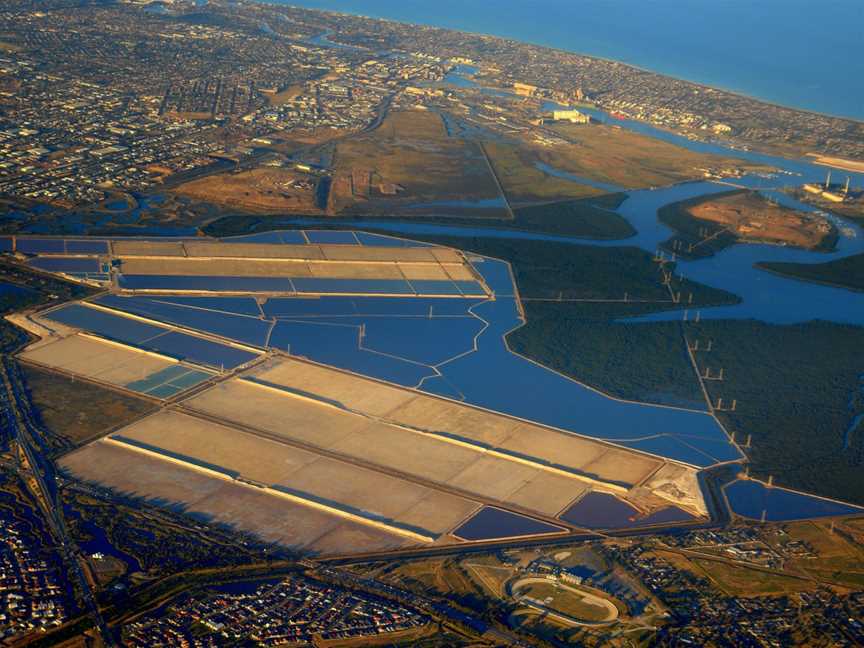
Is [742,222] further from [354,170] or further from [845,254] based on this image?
[354,170]

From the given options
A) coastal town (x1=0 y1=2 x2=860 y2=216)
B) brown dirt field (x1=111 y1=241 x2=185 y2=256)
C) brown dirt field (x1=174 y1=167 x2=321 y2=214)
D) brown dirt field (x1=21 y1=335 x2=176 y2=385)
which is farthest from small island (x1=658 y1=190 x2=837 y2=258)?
brown dirt field (x1=21 y1=335 x2=176 y2=385)

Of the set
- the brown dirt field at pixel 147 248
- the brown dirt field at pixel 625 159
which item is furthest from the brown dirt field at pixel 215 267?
the brown dirt field at pixel 625 159

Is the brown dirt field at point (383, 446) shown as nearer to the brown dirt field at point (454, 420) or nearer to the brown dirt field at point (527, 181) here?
the brown dirt field at point (454, 420)

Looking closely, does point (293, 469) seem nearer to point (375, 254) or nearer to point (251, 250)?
point (251, 250)

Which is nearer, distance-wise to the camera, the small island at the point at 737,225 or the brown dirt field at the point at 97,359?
the brown dirt field at the point at 97,359

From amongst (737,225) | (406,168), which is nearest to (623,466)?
(737,225)

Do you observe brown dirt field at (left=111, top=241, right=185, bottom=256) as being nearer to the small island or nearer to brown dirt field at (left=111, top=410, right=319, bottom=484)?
brown dirt field at (left=111, top=410, right=319, bottom=484)
